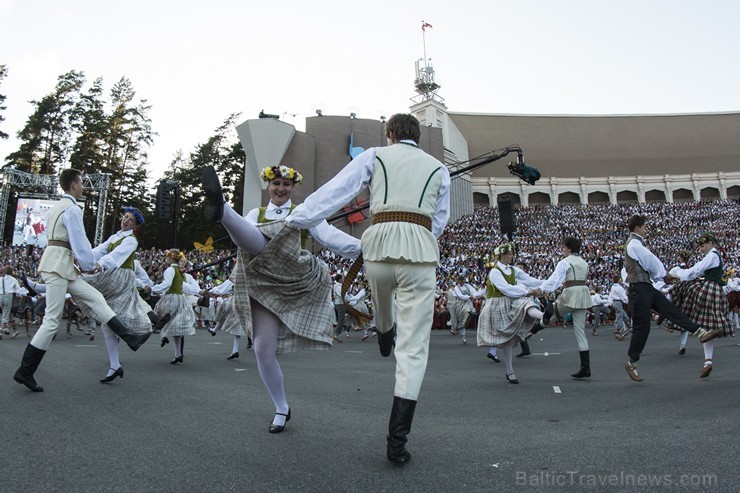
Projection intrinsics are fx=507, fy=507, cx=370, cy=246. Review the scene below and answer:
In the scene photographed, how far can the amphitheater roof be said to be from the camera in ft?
221

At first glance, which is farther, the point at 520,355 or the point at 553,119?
the point at 553,119

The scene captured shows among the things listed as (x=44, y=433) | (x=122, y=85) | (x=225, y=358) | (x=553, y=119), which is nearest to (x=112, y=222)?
(x=122, y=85)

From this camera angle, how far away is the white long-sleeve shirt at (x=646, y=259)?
6348mm

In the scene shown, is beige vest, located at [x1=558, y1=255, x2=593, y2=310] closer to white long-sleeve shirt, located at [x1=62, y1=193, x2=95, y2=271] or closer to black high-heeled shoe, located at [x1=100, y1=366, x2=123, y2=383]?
black high-heeled shoe, located at [x1=100, y1=366, x2=123, y2=383]

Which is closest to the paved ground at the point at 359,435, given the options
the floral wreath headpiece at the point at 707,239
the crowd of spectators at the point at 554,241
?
the floral wreath headpiece at the point at 707,239

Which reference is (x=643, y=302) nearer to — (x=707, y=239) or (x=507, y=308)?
(x=707, y=239)

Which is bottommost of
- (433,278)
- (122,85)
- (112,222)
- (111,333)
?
(111,333)

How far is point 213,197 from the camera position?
2.85 m

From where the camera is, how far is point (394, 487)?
7.90ft

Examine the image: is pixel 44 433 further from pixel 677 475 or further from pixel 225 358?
pixel 225 358

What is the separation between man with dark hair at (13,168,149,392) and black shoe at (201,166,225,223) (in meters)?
2.98

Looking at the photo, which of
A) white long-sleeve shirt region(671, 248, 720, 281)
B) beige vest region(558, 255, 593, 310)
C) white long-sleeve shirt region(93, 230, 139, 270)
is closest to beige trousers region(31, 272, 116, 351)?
white long-sleeve shirt region(93, 230, 139, 270)

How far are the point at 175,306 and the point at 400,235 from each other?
618cm

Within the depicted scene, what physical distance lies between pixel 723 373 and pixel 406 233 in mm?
5867
